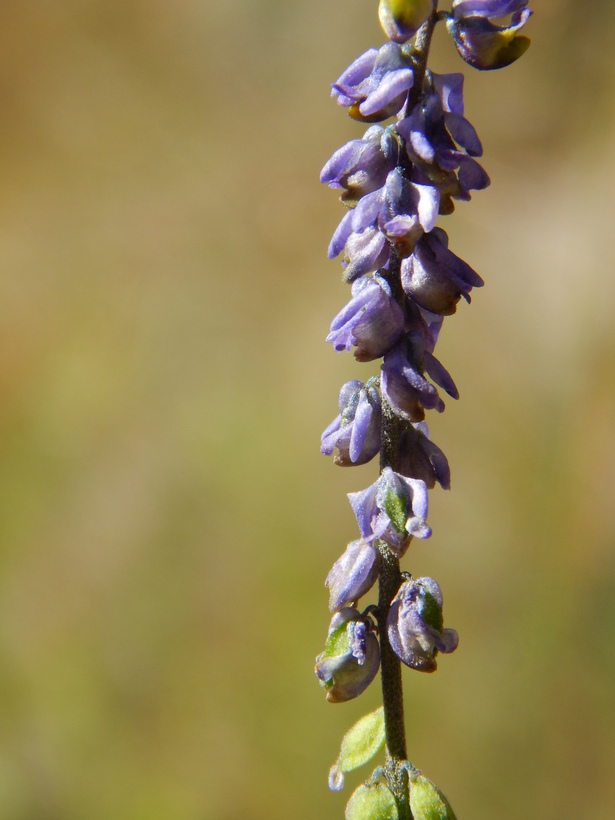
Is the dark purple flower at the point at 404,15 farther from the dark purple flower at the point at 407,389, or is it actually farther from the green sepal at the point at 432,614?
the green sepal at the point at 432,614

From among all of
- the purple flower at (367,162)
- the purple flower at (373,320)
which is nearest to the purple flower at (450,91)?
the purple flower at (367,162)

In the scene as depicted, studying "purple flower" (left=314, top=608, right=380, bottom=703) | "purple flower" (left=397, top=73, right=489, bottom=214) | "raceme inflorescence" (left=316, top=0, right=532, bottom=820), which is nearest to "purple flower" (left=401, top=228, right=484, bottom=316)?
"raceme inflorescence" (left=316, top=0, right=532, bottom=820)

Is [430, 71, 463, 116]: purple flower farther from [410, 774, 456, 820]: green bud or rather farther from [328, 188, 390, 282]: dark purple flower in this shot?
[410, 774, 456, 820]: green bud

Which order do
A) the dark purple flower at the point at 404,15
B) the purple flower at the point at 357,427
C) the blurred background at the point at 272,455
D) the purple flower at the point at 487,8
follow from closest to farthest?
the dark purple flower at the point at 404,15, the purple flower at the point at 487,8, the purple flower at the point at 357,427, the blurred background at the point at 272,455

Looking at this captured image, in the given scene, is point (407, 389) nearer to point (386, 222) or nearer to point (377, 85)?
point (386, 222)

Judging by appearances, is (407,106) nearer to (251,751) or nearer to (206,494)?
(206,494)

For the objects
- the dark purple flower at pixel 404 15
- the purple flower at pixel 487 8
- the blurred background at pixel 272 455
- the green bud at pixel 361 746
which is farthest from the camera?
the blurred background at pixel 272 455

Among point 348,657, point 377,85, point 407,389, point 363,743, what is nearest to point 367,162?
point 377,85
